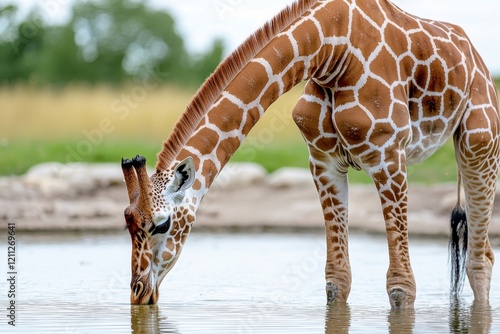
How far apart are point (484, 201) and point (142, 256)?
9.96 ft

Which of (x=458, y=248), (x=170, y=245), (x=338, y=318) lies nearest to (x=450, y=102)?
(x=458, y=248)

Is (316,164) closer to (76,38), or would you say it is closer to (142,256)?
(142,256)

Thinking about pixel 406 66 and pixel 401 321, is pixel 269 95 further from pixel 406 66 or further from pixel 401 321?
pixel 401 321

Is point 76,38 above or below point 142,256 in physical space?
above

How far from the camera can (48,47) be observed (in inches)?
1813

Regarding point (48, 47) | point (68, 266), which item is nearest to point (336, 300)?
point (68, 266)

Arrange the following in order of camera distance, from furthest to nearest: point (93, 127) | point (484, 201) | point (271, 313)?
point (93, 127), point (484, 201), point (271, 313)

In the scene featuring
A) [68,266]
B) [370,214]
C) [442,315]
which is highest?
[370,214]

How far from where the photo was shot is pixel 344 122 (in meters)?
7.55

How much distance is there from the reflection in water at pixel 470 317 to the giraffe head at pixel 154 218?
184 cm

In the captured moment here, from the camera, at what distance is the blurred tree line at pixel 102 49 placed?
39938 millimetres

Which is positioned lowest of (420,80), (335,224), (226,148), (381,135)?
(335,224)

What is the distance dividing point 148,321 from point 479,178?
295 centimetres

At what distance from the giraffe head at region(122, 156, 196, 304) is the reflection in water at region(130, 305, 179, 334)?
13 cm
